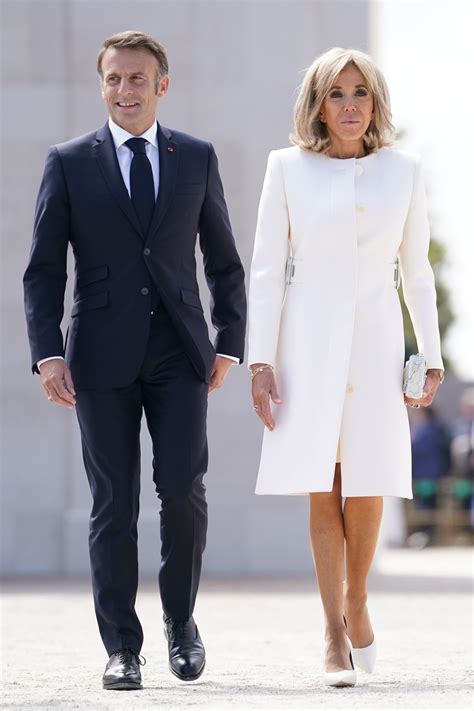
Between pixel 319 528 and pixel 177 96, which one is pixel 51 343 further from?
pixel 177 96

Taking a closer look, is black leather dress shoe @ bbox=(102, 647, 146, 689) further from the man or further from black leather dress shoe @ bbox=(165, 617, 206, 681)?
black leather dress shoe @ bbox=(165, 617, 206, 681)

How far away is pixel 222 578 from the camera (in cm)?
1033

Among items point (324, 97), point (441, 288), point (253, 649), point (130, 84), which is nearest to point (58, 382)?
point (130, 84)

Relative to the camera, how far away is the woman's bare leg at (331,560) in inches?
209

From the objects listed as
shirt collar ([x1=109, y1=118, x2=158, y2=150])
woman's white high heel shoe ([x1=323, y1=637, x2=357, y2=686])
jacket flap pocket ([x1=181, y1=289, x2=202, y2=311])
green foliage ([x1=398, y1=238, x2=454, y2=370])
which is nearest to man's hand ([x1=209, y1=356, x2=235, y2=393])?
jacket flap pocket ([x1=181, y1=289, x2=202, y2=311])

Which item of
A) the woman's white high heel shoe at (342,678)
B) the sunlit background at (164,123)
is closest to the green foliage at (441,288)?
the sunlit background at (164,123)

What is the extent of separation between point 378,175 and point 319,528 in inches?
46.9

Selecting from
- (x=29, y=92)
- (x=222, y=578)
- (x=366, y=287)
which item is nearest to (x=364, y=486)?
(x=366, y=287)

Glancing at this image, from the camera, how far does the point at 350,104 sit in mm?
5371

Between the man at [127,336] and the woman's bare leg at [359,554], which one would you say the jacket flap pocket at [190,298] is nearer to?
the man at [127,336]

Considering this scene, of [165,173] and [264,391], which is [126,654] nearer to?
[264,391]

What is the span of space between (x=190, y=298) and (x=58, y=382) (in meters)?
0.52

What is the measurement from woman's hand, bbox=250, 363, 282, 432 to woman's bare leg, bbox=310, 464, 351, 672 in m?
0.31

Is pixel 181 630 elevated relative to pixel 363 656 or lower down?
elevated
